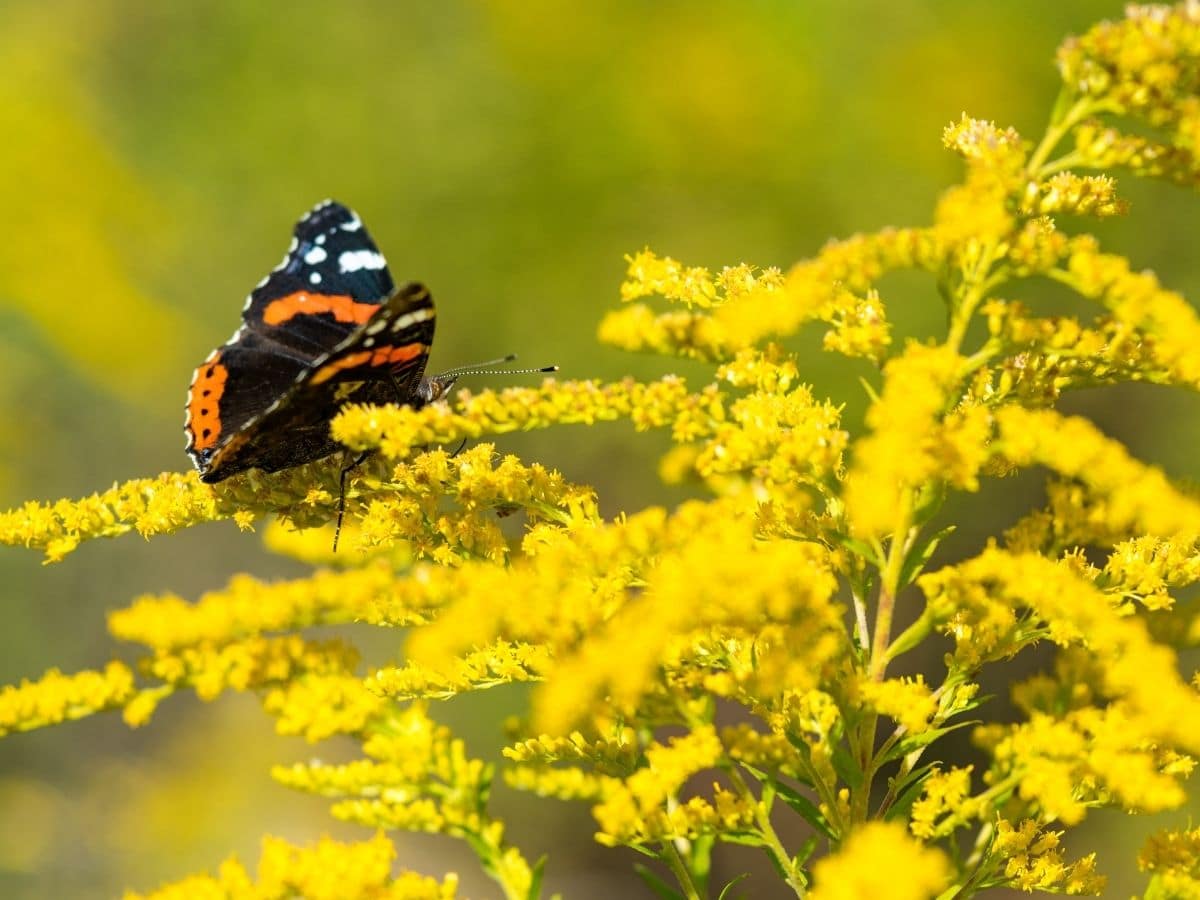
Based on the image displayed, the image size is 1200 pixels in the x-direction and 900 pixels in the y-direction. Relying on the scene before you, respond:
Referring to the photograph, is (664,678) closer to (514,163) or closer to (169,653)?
(169,653)

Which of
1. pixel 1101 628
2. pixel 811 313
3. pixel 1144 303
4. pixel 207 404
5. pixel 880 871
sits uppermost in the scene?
pixel 207 404

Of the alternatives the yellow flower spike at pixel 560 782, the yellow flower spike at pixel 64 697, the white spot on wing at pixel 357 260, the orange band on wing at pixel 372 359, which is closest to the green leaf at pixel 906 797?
the yellow flower spike at pixel 560 782

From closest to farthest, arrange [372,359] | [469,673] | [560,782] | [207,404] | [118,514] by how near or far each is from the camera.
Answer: [560,782] < [469,673] < [118,514] < [372,359] < [207,404]

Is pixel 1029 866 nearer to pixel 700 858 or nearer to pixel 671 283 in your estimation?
pixel 700 858

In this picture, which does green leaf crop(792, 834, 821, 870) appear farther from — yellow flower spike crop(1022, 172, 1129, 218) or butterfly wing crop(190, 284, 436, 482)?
butterfly wing crop(190, 284, 436, 482)

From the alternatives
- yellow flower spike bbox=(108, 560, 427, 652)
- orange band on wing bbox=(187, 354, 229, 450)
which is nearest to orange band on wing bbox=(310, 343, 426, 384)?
orange band on wing bbox=(187, 354, 229, 450)

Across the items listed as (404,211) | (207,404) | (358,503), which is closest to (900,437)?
(358,503)
